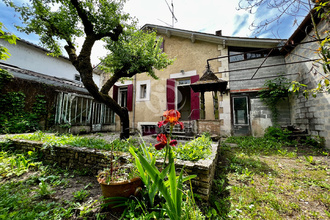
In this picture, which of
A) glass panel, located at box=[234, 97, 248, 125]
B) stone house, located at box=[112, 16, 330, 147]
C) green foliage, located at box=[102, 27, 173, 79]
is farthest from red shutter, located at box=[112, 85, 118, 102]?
glass panel, located at box=[234, 97, 248, 125]

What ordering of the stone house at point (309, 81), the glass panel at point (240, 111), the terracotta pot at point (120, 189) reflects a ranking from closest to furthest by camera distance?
1. the terracotta pot at point (120, 189)
2. the stone house at point (309, 81)
3. the glass panel at point (240, 111)

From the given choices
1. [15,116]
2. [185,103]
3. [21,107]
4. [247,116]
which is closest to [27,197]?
[15,116]

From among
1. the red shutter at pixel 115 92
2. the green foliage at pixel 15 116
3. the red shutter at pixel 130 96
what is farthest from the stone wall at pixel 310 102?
the green foliage at pixel 15 116

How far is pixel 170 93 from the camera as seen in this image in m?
7.32

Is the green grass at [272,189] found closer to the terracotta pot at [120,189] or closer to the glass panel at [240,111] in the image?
the terracotta pot at [120,189]

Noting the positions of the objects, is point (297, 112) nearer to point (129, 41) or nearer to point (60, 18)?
point (129, 41)

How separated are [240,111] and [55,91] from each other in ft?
30.4

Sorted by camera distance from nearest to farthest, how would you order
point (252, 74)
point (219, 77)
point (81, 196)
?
point (81, 196), point (252, 74), point (219, 77)

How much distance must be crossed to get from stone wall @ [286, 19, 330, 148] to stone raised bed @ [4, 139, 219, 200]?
3.88m

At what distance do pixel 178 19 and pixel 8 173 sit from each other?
5079 millimetres

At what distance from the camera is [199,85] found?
4578 millimetres

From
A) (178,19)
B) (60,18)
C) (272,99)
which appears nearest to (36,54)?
(60,18)

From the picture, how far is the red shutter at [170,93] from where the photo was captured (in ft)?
23.8

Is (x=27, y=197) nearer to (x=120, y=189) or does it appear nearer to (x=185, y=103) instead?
(x=120, y=189)
